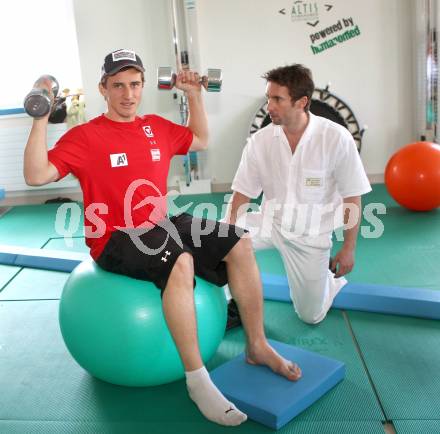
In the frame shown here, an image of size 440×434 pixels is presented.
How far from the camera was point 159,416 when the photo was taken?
7.68 feet

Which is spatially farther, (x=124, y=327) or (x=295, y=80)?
(x=295, y=80)

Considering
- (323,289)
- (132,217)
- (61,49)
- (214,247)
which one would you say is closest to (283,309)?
(323,289)

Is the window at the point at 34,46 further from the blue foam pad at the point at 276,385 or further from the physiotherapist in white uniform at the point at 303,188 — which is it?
the blue foam pad at the point at 276,385

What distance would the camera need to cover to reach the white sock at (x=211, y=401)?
2182 mm

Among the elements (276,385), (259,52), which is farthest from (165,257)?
(259,52)

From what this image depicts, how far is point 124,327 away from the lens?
234 cm

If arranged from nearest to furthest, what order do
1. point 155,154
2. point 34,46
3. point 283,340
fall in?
point 155,154
point 283,340
point 34,46

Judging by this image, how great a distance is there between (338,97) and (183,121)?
5.55ft

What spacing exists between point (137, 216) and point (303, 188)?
1.05 m

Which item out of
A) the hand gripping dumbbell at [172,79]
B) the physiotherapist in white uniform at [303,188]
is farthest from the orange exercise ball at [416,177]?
the hand gripping dumbbell at [172,79]

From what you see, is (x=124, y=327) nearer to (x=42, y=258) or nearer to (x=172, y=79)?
(x=172, y=79)

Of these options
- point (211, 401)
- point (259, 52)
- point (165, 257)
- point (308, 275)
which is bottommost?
point (211, 401)

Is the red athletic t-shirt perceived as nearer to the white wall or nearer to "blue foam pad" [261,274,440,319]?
"blue foam pad" [261,274,440,319]

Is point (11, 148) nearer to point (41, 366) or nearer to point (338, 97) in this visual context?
point (338, 97)
